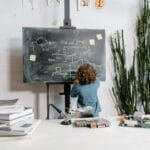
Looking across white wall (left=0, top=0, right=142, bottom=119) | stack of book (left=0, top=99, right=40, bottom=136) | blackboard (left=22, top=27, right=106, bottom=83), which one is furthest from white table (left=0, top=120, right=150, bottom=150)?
white wall (left=0, top=0, right=142, bottom=119)

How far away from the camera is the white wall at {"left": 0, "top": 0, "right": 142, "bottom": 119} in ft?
13.2

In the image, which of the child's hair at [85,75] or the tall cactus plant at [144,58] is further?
the tall cactus plant at [144,58]

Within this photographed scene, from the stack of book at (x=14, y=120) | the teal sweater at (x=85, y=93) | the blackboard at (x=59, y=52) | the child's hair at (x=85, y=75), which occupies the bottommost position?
the teal sweater at (x=85, y=93)

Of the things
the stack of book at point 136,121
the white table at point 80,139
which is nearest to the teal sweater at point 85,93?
the stack of book at point 136,121

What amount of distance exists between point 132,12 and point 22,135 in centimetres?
334

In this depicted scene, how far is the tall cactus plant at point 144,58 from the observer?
4.32m

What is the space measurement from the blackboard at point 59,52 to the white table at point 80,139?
1952mm

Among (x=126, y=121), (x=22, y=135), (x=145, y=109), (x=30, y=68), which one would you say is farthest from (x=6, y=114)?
(x=145, y=109)

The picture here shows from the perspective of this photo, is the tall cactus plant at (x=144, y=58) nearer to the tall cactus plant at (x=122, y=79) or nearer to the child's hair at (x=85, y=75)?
the tall cactus plant at (x=122, y=79)

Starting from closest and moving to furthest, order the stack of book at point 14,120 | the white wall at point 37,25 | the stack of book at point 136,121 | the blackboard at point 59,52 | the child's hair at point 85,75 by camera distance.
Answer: the stack of book at point 14,120 → the stack of book at point 136,121 → the child's hair at point 85,75 → the blackboard at point 59,52 → the white wall at point 37,25

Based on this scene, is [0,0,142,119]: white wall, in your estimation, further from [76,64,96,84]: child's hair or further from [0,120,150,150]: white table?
[0,120,150,150]: white table

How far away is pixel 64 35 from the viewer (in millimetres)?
3914

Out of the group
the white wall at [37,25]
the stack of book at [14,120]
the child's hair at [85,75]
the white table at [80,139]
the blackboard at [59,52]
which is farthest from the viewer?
the white wall at [37,25]

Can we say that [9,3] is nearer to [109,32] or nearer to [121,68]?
[109,32]
